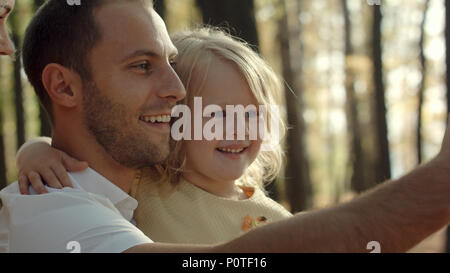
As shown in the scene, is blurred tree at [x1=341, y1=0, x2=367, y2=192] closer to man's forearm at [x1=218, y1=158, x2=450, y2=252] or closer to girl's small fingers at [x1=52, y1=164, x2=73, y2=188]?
girl's small fingers at [x1=52, y1=164, x2=73, y2=188]

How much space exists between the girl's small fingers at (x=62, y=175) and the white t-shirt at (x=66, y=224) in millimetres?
59

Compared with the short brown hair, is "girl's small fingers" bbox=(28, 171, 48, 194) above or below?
below

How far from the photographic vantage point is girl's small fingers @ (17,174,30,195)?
1926 millimetres

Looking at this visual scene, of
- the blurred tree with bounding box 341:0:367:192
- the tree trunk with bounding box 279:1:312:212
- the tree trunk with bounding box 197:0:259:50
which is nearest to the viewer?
the tree trunk with bounding box 197:0:259:50

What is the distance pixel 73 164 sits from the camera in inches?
81.4

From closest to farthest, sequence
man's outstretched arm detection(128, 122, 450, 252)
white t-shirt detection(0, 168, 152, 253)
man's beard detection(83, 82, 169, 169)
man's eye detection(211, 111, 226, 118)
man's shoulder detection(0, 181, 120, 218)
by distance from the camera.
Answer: man's outstretched arm detection(128, 122, 450, 252), white t-shirt detection(0, 168, 152, 253), man's shoulder detection(0, 181, 120, 218), man's beard detection(83, 82, 169, 169), man's eye detection(211, 111, 226, 118)

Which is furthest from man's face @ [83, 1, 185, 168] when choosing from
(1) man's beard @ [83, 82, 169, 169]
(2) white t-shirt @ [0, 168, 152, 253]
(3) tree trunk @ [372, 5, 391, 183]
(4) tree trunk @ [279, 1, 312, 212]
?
(4) tree trunk @ [279, 1, 312, 212]

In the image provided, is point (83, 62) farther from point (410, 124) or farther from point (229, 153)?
point (410, 124)

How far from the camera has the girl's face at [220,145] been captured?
92.5 inches

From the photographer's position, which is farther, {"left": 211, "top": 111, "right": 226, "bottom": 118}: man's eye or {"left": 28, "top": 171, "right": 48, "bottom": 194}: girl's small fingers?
{"left": 211, "top": 111, "right": 226, "bottom": 118}: man's eye

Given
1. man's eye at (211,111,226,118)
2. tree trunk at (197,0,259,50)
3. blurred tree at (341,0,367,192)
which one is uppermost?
tree trunk at (197,0,259,50)

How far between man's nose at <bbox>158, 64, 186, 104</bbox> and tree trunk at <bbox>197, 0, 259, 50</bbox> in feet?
8.10

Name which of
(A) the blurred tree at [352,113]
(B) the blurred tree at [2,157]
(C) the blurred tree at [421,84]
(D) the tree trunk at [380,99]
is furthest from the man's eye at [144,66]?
(A) the blurred tree at [352,113]
